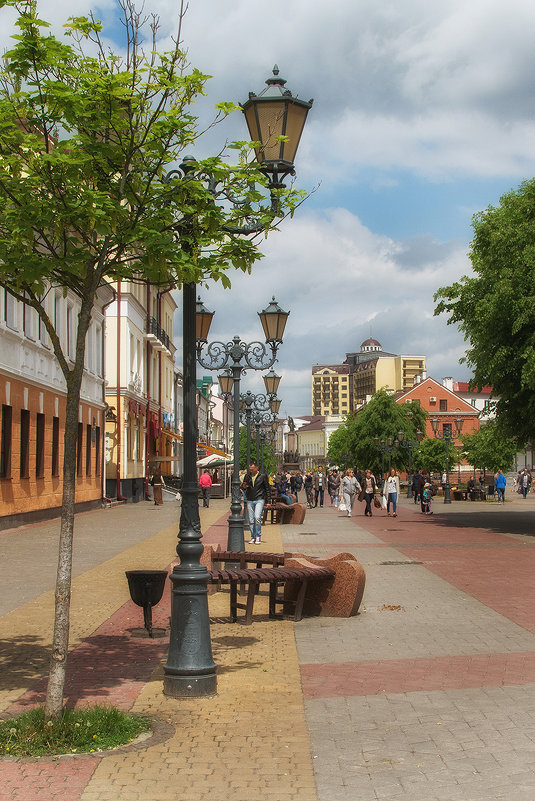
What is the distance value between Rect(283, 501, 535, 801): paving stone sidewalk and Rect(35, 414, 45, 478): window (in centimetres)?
1554

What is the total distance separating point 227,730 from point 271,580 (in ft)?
13.2

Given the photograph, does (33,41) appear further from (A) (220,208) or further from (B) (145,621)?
(B) (145,621)

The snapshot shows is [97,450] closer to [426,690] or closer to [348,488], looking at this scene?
[348,488]

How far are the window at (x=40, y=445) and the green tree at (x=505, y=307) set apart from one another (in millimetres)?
11920

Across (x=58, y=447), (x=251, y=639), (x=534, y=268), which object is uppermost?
(x=534, y=268)

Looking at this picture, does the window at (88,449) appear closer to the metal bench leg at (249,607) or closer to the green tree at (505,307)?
the green tree at (505,307)

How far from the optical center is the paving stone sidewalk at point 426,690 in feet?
16.9

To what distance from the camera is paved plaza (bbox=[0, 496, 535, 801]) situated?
16.7 ft

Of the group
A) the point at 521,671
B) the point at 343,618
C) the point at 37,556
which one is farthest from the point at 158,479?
the point at 521,671

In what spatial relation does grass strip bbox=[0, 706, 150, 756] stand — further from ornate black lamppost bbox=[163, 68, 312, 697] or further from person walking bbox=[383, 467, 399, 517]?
person walking bbox=[383, 467, 399, 517]

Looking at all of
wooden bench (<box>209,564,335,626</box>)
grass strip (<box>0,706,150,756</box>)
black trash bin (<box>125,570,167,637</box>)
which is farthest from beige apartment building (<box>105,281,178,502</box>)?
grass strip (<box>0,706,150,756</box>)

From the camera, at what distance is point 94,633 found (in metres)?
9.73

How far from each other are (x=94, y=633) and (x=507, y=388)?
18.4m

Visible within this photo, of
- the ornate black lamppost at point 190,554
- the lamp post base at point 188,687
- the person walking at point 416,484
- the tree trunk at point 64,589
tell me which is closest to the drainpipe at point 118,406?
the person walking at point 416,484
